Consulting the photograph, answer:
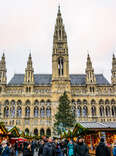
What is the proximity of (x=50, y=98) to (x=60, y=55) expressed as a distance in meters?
17.0

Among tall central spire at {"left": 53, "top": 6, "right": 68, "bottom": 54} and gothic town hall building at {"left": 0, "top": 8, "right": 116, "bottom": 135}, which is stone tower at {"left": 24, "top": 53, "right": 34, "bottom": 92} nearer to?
gothic town hall building at {"left": 0, "top": 8, "right": 116, "bottom": 135}

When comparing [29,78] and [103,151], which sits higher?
[29,78]

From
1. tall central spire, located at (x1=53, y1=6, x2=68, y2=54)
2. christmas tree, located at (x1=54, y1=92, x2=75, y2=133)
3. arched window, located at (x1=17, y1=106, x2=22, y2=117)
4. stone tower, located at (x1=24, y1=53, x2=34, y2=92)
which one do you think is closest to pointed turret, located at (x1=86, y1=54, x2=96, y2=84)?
tall central spire, located at (x1=53, y1=6, x2=68, y2=54)

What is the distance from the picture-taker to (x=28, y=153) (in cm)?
1091

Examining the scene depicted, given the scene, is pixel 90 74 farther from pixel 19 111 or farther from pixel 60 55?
pixel 19 111

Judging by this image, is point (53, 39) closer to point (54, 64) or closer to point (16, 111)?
point (54, 64)

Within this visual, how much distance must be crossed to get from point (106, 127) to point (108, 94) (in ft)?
161

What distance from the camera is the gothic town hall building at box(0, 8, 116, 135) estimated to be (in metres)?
60.0

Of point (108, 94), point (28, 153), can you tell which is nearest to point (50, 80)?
point (108, 94)

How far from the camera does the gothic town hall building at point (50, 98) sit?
6000 cm

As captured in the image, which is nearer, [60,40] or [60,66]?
[60,66]

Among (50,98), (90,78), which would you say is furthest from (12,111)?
(90,78)

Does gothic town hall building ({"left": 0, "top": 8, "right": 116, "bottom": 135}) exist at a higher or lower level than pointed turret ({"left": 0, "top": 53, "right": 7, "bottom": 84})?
lower

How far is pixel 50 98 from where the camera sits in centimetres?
6244
